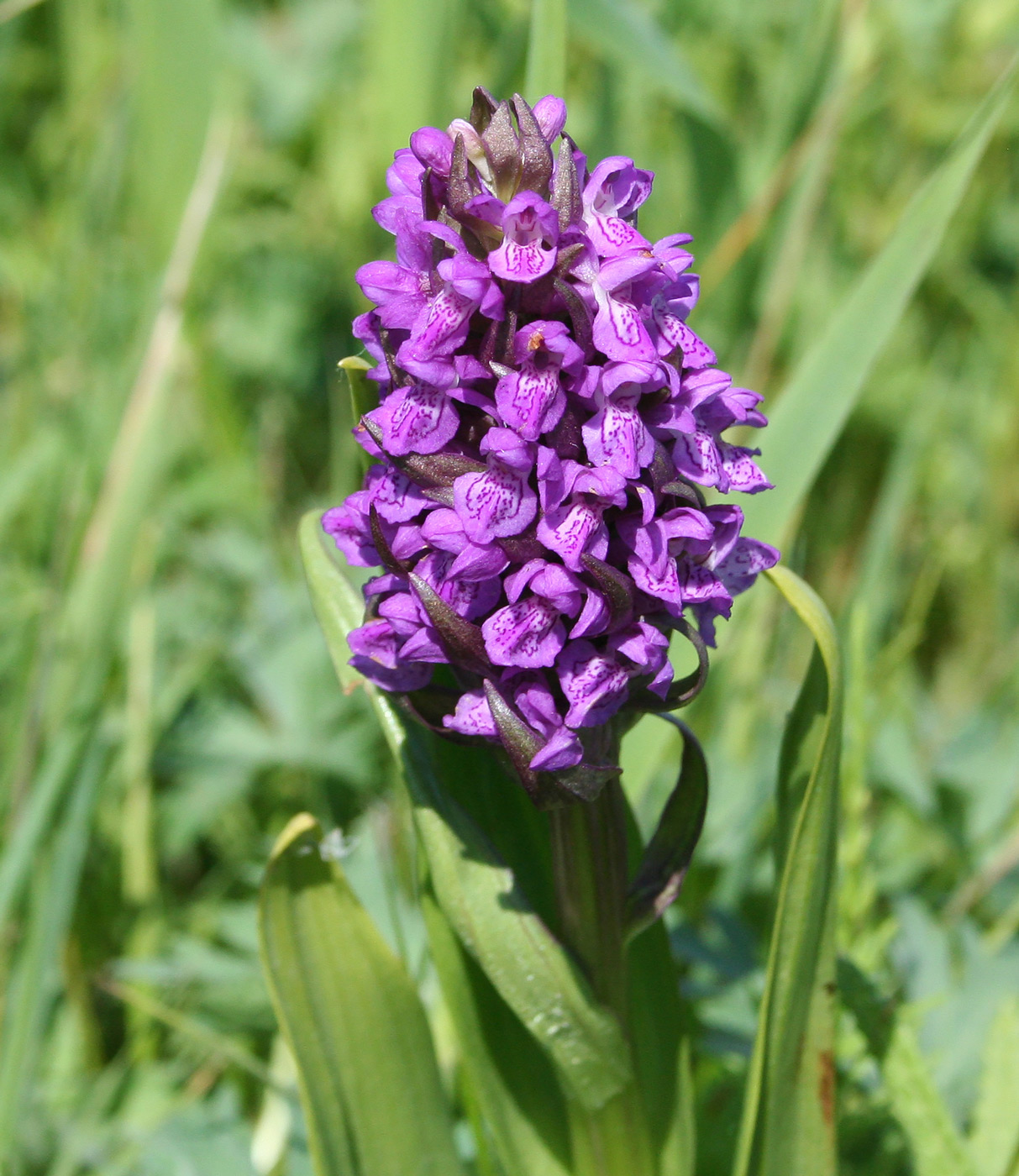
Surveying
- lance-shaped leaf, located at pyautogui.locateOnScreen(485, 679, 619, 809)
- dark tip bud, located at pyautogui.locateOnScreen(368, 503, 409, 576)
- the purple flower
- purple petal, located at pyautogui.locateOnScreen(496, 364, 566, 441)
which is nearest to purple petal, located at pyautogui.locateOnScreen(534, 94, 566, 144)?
the purple flower

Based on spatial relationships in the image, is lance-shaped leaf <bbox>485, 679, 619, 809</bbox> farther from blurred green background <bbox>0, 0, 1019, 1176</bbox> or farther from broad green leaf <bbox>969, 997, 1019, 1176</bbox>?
broad green leaf <bbox>969, 997, 1019, 1176</bbox>

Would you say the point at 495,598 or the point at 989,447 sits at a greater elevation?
the point at 989,447

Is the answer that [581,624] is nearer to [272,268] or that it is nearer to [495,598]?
[495,598]

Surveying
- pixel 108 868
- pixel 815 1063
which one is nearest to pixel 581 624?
pixel 815 1063


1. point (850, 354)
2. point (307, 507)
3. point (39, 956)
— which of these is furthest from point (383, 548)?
point (307, 507)

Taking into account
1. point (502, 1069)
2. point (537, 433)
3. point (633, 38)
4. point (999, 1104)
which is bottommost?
point (999, 1104)

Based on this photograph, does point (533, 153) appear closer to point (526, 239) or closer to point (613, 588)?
point (526, 239)
